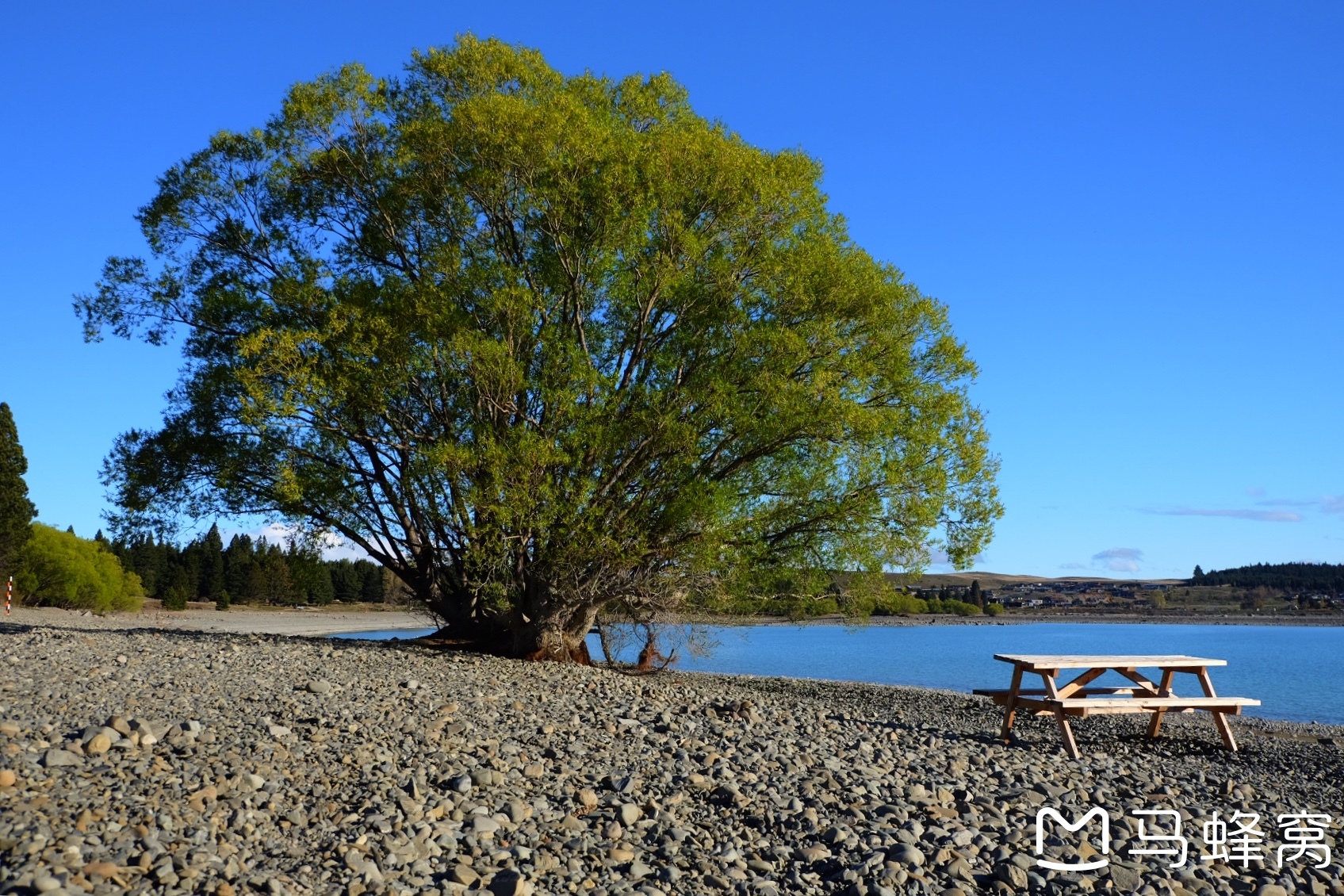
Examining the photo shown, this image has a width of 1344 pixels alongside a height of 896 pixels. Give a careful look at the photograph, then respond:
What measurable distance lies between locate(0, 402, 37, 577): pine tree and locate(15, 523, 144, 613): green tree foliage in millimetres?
1345

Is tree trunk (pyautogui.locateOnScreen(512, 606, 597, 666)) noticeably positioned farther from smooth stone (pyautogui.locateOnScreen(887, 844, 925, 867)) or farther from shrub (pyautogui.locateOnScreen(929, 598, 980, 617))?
shrub (pyautogui.locateOnScreen(929, 598, 980, 617))

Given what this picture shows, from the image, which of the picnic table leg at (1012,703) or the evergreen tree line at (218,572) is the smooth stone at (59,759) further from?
the evergreen tree line at (218,572)

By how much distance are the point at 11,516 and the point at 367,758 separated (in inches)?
1615

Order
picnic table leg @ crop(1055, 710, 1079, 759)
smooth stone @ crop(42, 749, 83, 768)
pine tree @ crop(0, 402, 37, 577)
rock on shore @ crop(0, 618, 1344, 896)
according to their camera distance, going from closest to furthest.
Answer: rock on shore @ crop(0, 618, 1344, 896) → smooth stone @ crop(42, 749, 83, 768) → picnic table leg @ crop(1055, 710, 1079, 759) → pine tree @ crop(0, 402, 37, 577)

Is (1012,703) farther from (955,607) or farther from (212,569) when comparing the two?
(955,607)

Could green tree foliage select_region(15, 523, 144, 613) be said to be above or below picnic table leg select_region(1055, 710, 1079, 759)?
above

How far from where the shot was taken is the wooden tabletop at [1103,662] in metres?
12.1

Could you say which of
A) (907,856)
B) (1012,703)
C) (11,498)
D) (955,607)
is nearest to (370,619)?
(11,498)

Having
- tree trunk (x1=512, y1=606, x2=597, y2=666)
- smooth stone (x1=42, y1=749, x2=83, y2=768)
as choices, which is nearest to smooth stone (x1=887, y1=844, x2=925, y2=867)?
smooth stone (x1=42, y1=749, x2=83, y2=768)

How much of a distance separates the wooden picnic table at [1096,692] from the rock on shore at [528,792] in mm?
491

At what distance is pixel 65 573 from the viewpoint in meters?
46.9

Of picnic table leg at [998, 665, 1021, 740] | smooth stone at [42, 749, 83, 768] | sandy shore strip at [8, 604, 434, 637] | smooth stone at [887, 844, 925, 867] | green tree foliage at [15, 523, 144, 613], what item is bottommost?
sandy shore strip at [8, 604, 434, 637]

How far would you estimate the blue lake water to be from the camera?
27.4 m

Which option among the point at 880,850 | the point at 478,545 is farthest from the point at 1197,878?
the point at 478,545
